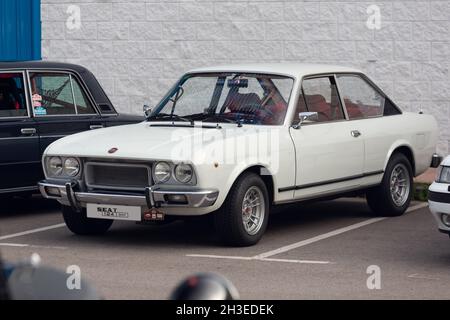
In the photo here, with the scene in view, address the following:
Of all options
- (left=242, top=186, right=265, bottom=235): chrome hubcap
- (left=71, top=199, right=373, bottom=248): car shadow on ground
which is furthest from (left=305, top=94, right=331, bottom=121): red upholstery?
(left=242, top=186, right=265, bottom=235): chrome hubcap

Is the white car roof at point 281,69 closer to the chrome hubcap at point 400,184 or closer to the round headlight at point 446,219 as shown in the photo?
the chrome hubcap at point 400,184

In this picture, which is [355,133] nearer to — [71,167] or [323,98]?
[323,98]

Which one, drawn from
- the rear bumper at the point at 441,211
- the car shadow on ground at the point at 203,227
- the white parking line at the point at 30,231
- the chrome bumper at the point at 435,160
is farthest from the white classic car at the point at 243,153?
the rear bumper at the point at 441,211

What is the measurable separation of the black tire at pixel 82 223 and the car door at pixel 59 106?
1.31 m

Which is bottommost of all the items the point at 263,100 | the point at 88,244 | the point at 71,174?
the point at 88,244

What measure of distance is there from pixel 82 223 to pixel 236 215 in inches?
65.2

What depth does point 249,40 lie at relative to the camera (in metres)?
15.3

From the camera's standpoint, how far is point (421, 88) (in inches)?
567

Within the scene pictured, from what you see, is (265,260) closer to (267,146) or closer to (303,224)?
(267,146)

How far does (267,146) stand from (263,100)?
719mm

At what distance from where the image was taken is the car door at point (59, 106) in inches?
452

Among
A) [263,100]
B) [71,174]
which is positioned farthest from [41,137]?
[263,100]

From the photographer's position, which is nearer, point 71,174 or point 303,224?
point 71,174

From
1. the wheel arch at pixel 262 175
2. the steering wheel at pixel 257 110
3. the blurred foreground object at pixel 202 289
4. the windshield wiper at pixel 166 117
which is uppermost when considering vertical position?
the steering wheel at pixel 257 110
